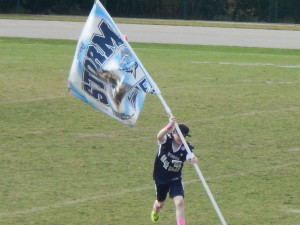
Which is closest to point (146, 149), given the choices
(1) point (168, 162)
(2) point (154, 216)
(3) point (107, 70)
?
(2) point (154, 216)

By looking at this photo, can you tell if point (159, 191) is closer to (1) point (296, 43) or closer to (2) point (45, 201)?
(2) point (45, 201)

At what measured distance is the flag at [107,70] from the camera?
9.51 metres

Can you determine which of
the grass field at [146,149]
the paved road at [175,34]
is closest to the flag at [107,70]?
the grass field at [146,149]

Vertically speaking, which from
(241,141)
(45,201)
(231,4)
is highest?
(45,201)

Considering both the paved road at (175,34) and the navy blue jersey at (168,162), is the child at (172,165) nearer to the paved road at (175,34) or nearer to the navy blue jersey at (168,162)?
the navy blue jersey at (168,162)

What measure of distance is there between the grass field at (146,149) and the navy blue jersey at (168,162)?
2.75 feet

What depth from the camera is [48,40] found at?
37312 mm

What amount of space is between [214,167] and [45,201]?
320cm

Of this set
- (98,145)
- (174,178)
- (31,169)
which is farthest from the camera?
(98,145)

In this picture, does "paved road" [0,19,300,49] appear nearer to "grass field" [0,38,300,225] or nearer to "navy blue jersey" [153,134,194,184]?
"grass field" [0,38,300,225]

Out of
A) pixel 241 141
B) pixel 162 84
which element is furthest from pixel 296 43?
pixel 241 141

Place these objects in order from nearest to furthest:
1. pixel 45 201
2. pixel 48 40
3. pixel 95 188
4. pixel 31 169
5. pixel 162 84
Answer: pixel 45 201
pixel 95 188
pixel 31 169
pixel 162 84
pixel 48 40

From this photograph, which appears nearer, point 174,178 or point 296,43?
point 174,178

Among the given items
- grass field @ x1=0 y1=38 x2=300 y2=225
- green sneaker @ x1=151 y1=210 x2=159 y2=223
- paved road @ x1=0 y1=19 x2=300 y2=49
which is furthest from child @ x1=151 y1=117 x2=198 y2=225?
paved road @ x1=0 y1=19 x2=300 y2=49
